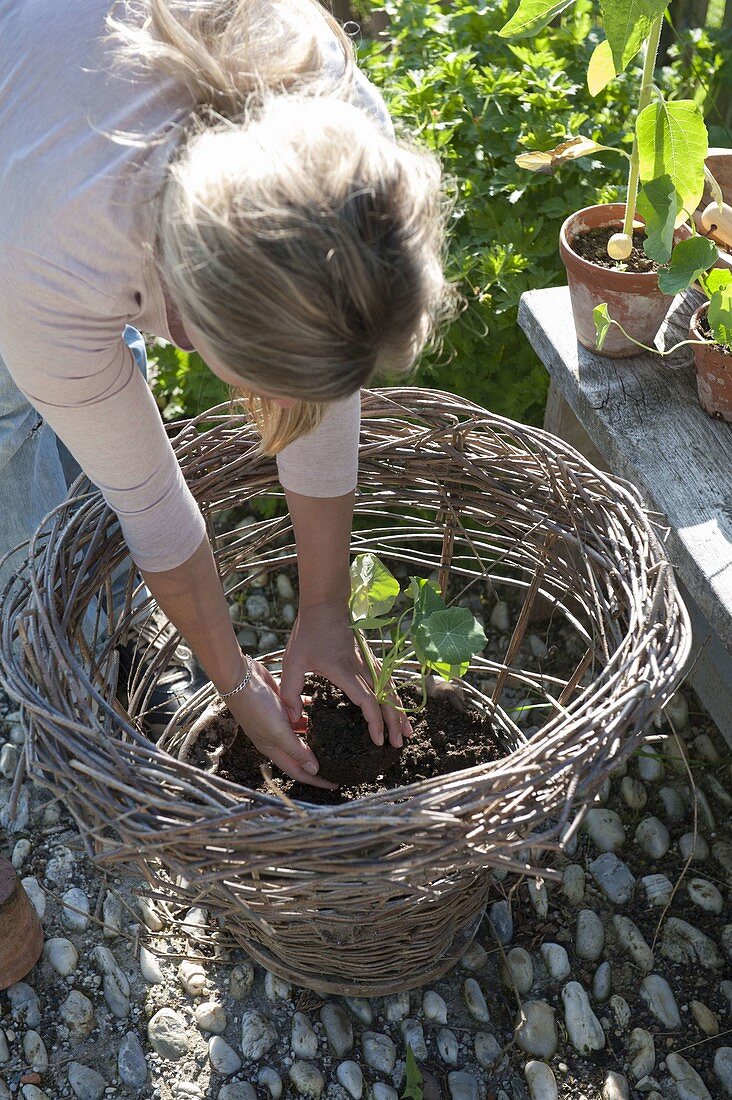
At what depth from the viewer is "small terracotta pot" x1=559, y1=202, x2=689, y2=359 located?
1.39 meters

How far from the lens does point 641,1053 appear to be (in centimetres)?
134

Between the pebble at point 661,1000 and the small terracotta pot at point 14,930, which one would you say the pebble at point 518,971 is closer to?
the pebble at point 661,1000

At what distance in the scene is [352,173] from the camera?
2.56 ft

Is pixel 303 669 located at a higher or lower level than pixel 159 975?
higher

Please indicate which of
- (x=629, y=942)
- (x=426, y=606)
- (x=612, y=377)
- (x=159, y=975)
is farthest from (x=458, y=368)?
(x=159, y=975)

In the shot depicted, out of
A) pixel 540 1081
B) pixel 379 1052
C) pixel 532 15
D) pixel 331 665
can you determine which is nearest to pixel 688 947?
pixel 540 1081

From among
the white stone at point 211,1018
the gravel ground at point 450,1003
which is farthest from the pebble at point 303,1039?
the white stone at point 211,1018

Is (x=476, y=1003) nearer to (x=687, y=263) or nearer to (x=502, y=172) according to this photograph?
(x=687, y=263)

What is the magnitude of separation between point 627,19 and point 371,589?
2.61 ft

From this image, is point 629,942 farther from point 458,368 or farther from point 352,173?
point 352,173

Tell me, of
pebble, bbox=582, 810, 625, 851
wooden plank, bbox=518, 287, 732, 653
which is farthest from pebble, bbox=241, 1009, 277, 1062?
wooden plank, bbox=518, 287, 732, 653

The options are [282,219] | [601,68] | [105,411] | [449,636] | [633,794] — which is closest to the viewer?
[282,219]

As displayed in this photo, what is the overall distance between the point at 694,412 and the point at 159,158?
2.92ft

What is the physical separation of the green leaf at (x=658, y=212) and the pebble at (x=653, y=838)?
0.89 m
